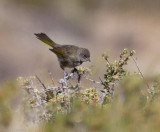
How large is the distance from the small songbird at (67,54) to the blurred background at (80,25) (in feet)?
21.0

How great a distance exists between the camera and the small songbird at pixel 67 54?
17.8 ft

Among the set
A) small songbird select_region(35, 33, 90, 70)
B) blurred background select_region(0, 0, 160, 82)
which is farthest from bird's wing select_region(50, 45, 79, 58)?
blurred background select_region(0, 0, 160, 82)

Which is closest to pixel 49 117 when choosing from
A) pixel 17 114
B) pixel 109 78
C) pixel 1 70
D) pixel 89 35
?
pixel 17 114

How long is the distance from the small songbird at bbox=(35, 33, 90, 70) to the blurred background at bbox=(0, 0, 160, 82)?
6.39 meters

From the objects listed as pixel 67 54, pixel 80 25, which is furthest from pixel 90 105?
pixel 80 25

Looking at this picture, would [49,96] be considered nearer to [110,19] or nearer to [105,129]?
[105,129]

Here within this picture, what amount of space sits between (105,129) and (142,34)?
11.7 m

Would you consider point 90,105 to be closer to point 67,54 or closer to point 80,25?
point 67,54

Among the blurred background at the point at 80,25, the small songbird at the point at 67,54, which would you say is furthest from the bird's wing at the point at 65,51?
the blurred background at the point at 80,25

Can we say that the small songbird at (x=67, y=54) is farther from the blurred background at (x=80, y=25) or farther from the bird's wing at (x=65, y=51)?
the blurred background at (x=80, y=25)

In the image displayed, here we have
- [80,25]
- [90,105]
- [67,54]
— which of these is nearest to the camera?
[90,105]

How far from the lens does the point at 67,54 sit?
220 inches

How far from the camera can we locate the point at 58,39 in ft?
43.4

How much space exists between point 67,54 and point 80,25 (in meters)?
9.06
